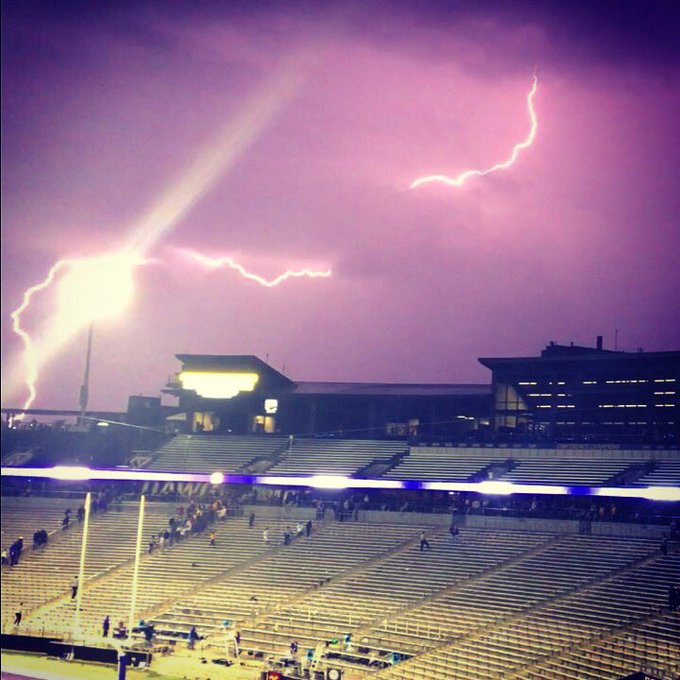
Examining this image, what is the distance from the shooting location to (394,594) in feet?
93.0

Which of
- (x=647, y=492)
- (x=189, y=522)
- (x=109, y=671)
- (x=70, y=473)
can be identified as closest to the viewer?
(x=109, y=671)

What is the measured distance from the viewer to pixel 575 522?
→ 1141 inches

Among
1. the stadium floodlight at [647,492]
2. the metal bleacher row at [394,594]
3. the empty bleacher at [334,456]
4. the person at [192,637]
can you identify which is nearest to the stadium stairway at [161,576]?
the metal bleacher row at [394,594]

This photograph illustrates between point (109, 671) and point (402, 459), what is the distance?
13.4m

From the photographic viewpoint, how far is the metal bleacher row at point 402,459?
30.3 meters

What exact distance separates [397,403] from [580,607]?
17431 millimetres

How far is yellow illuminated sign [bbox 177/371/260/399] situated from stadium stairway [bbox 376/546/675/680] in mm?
20355

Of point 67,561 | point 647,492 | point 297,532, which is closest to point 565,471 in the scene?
point 647,492

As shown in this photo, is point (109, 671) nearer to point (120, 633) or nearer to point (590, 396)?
point (120, 633)

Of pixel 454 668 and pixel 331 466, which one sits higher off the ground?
pixel 331 466

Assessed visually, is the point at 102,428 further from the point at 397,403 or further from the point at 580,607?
the point at 580,607

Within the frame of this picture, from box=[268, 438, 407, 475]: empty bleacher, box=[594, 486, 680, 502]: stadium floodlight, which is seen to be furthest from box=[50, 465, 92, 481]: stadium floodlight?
box=[594, 486, 680, 502]: stadium floodlight

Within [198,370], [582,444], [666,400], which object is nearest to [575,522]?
[582,444]

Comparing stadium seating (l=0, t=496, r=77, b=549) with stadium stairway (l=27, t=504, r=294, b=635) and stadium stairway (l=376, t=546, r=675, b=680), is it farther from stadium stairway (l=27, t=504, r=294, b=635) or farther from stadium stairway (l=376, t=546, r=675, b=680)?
stadium stairway (l=376, t=546, r=675, b=680)
